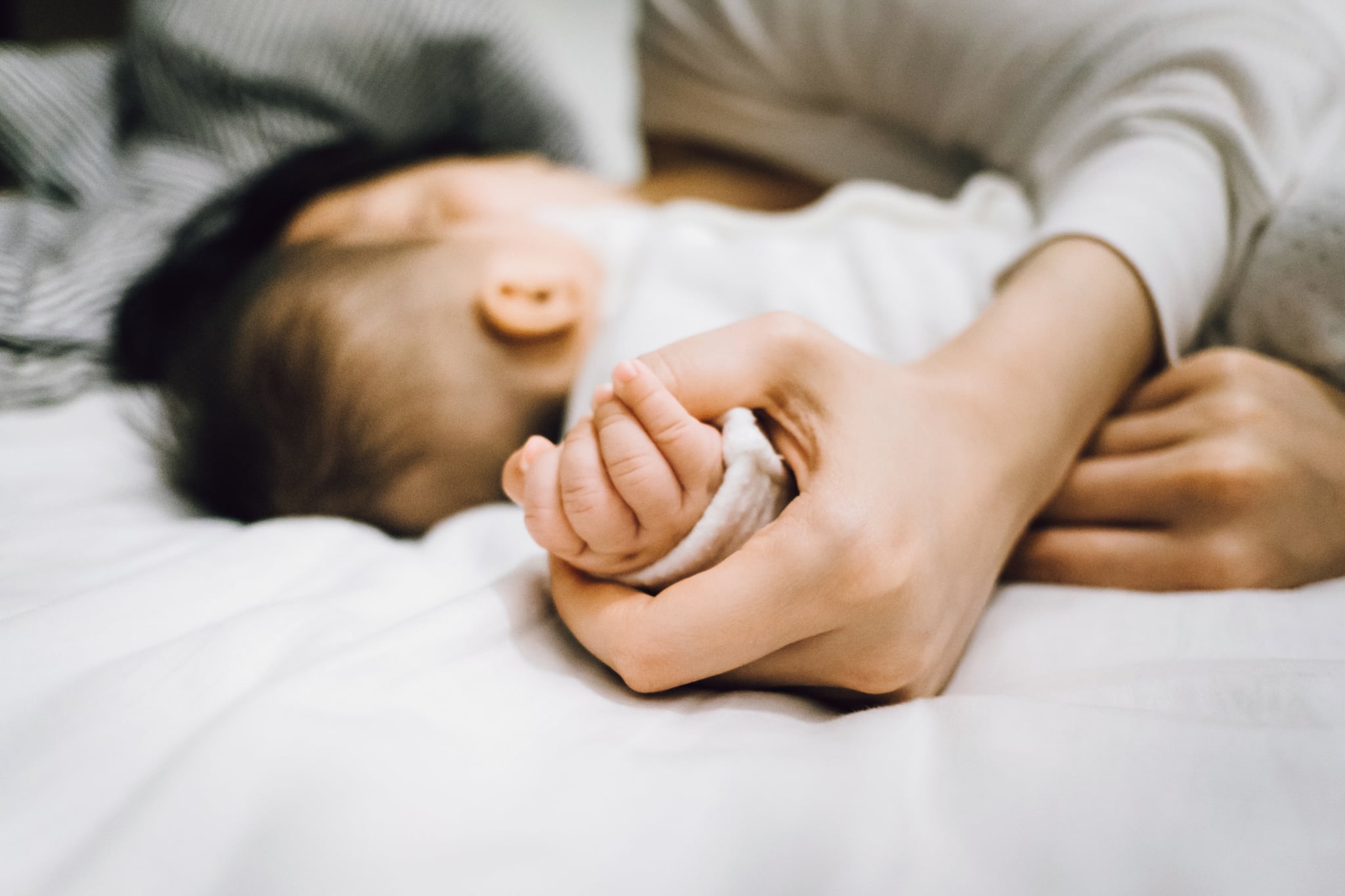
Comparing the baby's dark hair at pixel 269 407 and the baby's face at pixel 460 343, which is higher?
the baby's face at pixel 460 343

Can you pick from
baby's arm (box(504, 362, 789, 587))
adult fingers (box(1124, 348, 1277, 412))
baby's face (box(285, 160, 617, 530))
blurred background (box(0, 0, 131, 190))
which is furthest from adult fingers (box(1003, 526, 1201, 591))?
blurred background (box(0, 0, 131, 190))

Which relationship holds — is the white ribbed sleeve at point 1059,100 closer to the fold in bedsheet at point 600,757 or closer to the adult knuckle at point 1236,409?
the adult knuckle at point 1236,409

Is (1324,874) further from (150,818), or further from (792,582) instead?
(150,818)

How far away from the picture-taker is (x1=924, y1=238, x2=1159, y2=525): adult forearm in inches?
19.0

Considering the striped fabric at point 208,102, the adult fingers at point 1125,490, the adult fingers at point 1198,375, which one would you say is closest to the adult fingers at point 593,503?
the adult fingers at point 1125,490

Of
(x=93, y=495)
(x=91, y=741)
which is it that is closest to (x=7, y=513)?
(x=93, y=495)

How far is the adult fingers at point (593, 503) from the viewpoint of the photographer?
399mm

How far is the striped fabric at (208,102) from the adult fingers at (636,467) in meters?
0.83

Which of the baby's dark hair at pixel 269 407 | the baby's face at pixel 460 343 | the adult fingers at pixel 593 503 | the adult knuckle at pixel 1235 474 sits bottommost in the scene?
the baby's dark hair at pixel 269 407

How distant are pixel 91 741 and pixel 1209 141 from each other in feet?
2.92

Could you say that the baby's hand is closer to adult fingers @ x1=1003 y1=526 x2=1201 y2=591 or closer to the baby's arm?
the baby's arm

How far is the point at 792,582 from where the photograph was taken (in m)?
0.37

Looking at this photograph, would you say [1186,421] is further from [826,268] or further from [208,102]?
[208,102]

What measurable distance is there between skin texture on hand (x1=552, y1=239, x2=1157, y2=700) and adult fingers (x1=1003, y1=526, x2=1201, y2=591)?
0.16 ft
